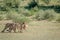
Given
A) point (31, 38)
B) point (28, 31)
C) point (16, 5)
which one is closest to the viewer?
point (31, 38)

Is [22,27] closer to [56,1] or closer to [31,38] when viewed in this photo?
[31,38]

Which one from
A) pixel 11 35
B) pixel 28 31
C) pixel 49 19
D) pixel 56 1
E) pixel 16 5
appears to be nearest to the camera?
pixel 11 35

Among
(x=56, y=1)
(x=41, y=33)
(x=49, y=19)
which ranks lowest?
(x=56, y=1)

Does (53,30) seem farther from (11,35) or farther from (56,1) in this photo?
(56,1)

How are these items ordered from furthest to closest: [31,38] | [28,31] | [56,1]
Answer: [56,1] < [28,31] < [31,38]

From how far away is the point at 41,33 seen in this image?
20.5 metres

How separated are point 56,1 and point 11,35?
39.8 m

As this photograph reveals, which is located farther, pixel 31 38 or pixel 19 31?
pixel 19 31

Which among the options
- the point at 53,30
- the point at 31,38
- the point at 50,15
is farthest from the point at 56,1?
the point at 31,38

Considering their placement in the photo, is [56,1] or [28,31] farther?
[56,1]

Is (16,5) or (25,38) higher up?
(25,38)

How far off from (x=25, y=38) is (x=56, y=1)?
134 ft

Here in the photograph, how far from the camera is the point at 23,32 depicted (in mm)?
20562

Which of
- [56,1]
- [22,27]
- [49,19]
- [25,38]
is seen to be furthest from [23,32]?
[56,1]
